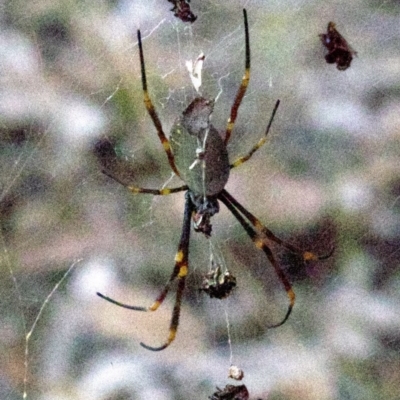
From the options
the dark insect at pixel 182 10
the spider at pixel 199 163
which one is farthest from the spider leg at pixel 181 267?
the dark insect at pixel 182 10

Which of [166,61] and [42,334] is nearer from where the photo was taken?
[166,61]

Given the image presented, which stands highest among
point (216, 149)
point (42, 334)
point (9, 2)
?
A: point (9, 2)

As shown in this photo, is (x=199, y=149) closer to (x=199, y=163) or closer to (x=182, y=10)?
(x=199, y=163)

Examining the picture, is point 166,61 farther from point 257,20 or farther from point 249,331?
point 249,331

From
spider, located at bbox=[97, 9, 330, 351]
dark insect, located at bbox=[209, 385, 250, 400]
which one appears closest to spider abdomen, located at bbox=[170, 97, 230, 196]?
spider, located at bbox=[97, 9, 330, 351]

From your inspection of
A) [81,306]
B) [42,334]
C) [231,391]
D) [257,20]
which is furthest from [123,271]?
[257,20]
